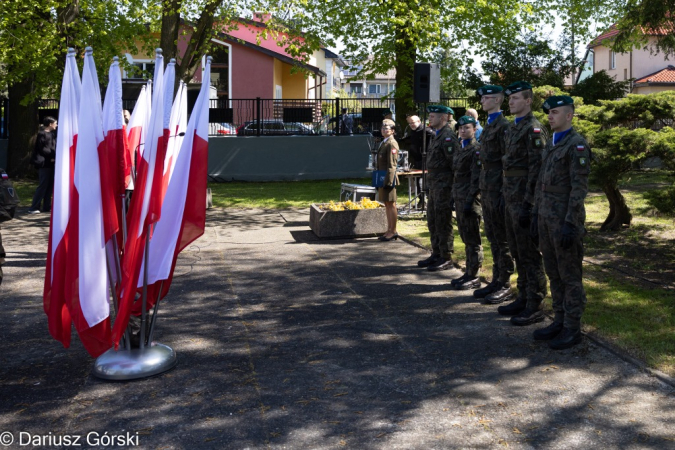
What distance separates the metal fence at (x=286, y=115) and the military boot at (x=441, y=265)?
15632 millimetres

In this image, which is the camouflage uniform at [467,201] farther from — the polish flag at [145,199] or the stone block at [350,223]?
the polish flag at [145,199]

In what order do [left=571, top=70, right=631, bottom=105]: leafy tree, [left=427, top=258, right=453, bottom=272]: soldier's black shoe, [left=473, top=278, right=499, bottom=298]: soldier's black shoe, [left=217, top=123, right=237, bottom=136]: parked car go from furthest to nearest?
[left=217, top=123, right=237, bottom=136]: parked car, [left=571, top=70, right=631, bottom=105]: leafy tree, [left=427, top=258, right=453, bottom=272]: soldier's black shoe, [left=473, top=278, right=499, bottom=298]: soldier's black shoe

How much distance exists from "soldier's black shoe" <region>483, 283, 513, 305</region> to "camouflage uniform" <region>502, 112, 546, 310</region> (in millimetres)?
492

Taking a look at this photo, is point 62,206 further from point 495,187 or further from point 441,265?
point 441,265

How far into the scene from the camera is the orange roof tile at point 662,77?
49.3 metres

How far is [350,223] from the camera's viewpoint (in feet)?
40.4

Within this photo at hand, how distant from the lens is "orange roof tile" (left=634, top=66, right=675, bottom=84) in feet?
162

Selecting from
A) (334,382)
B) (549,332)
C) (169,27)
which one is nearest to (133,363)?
(334,382)

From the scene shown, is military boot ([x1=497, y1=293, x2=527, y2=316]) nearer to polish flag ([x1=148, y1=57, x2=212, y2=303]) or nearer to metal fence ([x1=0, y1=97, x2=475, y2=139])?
polish flag ([x1=148, y1=57, x2=212, y2=303])

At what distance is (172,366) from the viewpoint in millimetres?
5887

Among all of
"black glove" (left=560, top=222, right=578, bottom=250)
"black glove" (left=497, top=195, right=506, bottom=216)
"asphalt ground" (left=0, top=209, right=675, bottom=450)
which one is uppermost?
"black glove" (left=497, top=195, right=506, bottom=216)

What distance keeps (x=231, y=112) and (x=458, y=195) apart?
16818mm

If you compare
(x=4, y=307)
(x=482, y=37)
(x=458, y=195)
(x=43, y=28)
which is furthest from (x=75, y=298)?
(x=482, y=37)

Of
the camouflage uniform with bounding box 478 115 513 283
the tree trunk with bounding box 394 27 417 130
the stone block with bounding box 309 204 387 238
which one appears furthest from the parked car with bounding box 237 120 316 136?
the camouflage uniform with bounding box 478 115 513 283
